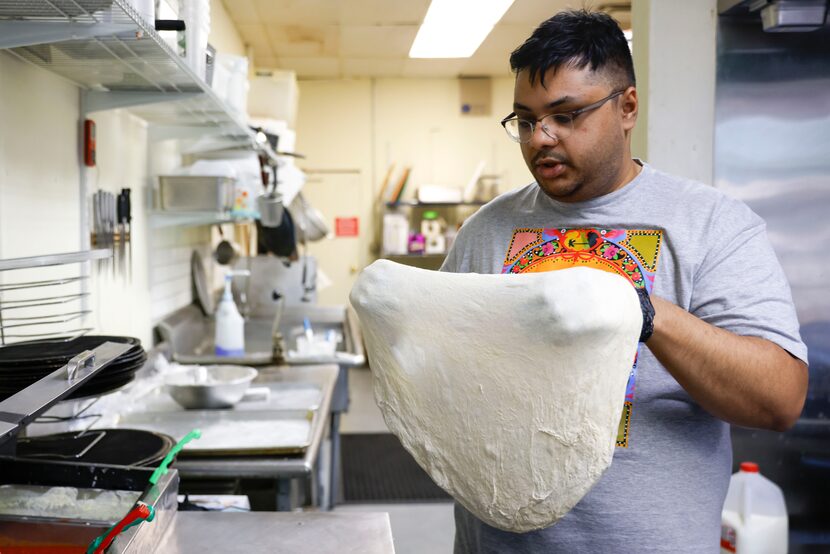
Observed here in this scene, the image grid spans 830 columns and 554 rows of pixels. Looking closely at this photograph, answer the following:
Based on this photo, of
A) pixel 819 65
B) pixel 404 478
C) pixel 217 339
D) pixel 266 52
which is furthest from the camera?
pixel 266 52

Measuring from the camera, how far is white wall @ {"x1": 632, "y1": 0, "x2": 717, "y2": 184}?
7.82 ft

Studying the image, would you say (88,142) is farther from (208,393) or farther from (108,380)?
(108,380)

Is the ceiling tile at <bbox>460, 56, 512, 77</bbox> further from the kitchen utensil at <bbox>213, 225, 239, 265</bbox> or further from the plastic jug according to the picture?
the plastic jug

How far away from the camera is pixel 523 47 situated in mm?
1275

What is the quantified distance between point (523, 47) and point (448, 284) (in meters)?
0.53

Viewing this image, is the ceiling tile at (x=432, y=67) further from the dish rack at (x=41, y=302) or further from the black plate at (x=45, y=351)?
the black plate at (x=45, y=351)

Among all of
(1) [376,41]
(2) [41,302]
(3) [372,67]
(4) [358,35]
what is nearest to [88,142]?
(2) [41,302]

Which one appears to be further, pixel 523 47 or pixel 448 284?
pixel 523 47

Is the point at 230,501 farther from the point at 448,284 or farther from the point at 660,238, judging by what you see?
the point at 660,238

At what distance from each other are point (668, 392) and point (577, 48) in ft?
2.06

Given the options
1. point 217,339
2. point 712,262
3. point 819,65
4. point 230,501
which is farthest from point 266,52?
point 712,262

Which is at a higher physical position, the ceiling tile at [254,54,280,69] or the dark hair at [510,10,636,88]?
the ceiling tile at [254,54,280,69]

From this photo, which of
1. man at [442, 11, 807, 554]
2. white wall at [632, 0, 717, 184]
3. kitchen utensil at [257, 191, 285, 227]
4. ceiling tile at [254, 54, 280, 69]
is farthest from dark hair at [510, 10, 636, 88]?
ceiling tile at [254, 54, 280, 69]

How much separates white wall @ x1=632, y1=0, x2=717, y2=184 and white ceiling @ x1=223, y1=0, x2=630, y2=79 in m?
1.59
